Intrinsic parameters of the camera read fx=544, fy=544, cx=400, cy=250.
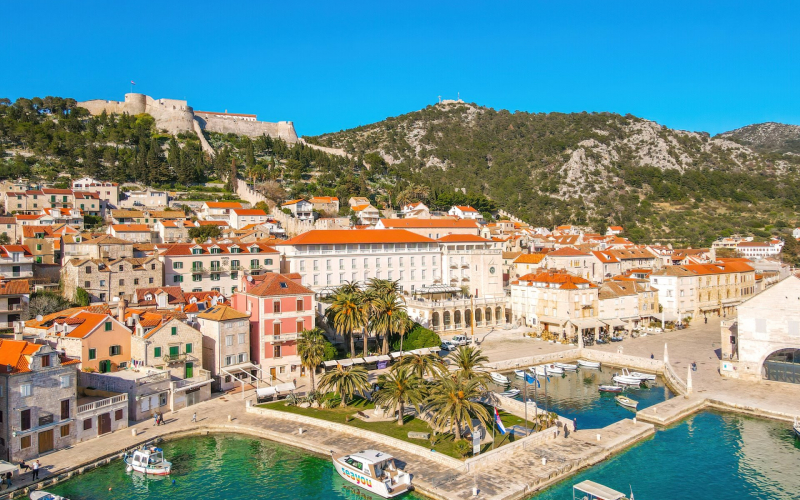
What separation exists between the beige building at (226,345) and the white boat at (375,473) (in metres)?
15.6

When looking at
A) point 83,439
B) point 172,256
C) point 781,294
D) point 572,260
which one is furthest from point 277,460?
point 572,260

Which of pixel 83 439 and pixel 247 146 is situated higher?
pixel 247 146

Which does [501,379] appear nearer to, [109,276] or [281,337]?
[281,337]

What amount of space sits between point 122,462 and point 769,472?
112ft

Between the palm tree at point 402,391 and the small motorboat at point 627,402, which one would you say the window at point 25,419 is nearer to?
the palm tree at point 402,391

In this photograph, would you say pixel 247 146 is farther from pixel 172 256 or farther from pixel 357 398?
pixel 357 398

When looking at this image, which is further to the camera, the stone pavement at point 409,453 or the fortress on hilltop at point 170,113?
the fortress on hilltop at point 170,113

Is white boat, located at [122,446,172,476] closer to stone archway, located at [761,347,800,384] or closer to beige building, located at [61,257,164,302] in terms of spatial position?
beige building, located at [61,257,164,302]

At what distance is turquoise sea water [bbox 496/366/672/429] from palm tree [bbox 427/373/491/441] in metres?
9.54

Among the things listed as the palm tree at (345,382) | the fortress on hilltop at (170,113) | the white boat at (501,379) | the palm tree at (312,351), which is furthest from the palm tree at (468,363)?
the fortress on hilltop at (170,113)

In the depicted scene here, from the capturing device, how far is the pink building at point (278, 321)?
4194 centimetres

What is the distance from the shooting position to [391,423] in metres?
32.9

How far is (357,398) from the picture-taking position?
38125mm

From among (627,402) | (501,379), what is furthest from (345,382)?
(627,402)
